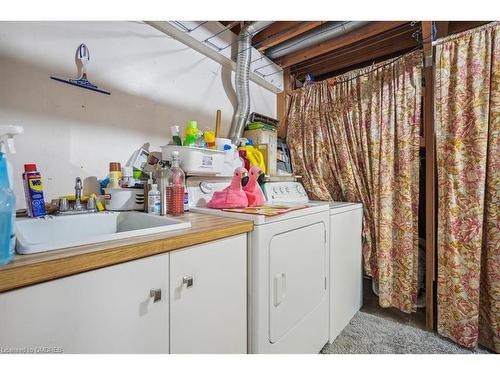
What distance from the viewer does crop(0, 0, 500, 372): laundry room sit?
73 centimetres

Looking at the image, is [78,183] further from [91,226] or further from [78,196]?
[91,226]

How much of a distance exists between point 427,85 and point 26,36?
2.43m

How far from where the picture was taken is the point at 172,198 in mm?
1280

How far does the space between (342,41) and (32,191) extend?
2.33m

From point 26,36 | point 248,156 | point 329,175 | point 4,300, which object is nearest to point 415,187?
point 329,175

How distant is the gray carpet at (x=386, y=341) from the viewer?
5.13ft

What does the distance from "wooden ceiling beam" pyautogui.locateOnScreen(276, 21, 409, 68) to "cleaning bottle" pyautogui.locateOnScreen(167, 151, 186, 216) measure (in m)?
1.68

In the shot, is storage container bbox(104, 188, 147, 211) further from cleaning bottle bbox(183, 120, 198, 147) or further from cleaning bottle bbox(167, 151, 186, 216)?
cleaning bottle bbox(183, 120, 198, 147)

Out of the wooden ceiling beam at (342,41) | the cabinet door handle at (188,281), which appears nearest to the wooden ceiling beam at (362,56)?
the wooden ceiling beam at (342,41)

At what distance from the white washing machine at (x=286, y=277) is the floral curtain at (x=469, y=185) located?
0.85 m

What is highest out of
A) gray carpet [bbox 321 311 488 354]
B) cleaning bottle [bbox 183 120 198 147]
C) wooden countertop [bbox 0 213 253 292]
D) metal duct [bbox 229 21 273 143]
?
metal duct [bbox 229 21 273 143]

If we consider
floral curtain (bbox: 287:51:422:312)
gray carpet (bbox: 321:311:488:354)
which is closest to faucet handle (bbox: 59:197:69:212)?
gray carpet (bbox: 321:311:488:354)

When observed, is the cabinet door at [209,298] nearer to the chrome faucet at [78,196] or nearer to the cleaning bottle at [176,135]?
the chrome faucet at [78,196]
